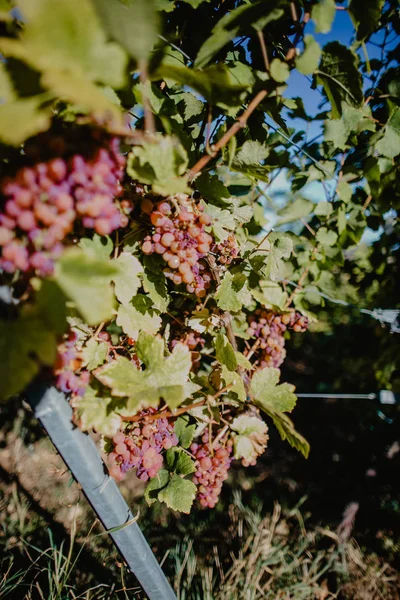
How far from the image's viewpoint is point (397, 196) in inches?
61.1

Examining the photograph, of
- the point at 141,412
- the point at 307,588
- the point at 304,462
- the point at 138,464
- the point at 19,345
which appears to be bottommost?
the point at 304,462

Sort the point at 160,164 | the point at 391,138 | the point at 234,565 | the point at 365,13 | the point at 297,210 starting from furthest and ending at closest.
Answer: the point at 234,565
the point at 297,210
the point at 391,138
the point at 365,13
the point at 160,164

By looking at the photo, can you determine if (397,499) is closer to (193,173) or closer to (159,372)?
(159,372)

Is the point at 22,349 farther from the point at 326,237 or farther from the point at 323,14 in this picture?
the point at 326,237

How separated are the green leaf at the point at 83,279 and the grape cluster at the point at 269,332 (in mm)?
1000

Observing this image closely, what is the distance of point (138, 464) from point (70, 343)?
43 cm

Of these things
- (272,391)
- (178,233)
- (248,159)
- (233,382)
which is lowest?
(272,391)

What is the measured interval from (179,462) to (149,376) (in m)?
0.45

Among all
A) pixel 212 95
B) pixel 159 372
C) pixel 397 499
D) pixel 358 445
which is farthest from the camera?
pixel 358 445

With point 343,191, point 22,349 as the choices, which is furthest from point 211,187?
point 343,191

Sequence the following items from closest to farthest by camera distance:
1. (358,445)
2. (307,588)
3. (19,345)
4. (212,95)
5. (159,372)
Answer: (19,345) → (212,95) → (159,372) → (307,588) → (358,445)

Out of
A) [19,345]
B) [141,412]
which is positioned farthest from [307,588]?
[19,345]

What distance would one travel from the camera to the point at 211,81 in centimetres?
70

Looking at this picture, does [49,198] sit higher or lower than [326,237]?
higher
